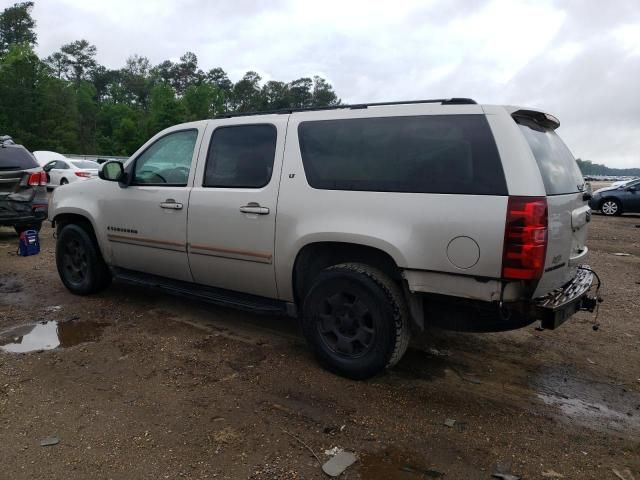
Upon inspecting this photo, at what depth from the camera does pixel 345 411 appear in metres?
3.23

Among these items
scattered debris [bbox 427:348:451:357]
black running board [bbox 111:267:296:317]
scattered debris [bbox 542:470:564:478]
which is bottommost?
scattered debris [bbox 542:470:564:478]

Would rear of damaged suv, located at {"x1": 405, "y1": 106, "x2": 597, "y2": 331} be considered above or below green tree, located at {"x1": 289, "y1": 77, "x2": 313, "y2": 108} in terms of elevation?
below

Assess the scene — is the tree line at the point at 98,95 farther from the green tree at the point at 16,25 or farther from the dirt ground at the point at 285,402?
the dirt ground at the point at 285,402

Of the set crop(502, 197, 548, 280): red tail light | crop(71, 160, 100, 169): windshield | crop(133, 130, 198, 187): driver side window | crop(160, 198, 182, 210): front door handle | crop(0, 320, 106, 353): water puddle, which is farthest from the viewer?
crop(71, 160, 100, 169): windshield

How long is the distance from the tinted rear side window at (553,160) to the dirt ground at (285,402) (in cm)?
150

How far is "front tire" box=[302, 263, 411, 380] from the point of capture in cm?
343

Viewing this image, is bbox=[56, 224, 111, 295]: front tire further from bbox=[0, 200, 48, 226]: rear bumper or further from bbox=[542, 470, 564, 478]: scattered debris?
bbox=[542, 470, 564, 478]: scattered debris

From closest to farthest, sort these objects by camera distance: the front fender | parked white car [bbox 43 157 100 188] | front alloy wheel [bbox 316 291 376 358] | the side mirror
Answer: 1. front alloy wheel [bbox 316 291 376 358]
2. the side mirror
3. the front fender
4. parked white car [bbox 43 157 100 188]

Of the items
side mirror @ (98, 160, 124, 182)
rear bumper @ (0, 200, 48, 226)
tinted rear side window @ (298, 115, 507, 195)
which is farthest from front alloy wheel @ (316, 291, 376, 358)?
rear bumper @ (0, 200, 48, 226)

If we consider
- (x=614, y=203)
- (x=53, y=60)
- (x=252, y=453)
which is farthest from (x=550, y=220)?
(x=53, y=60)

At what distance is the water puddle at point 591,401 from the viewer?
10.4 feet

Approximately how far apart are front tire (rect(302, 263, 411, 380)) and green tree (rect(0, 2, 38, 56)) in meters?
77.6

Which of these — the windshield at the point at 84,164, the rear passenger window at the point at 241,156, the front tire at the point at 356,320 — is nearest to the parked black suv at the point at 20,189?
the rear passenger window at the point at 241,156

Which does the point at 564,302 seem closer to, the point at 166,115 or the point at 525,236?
the point at 525,236
